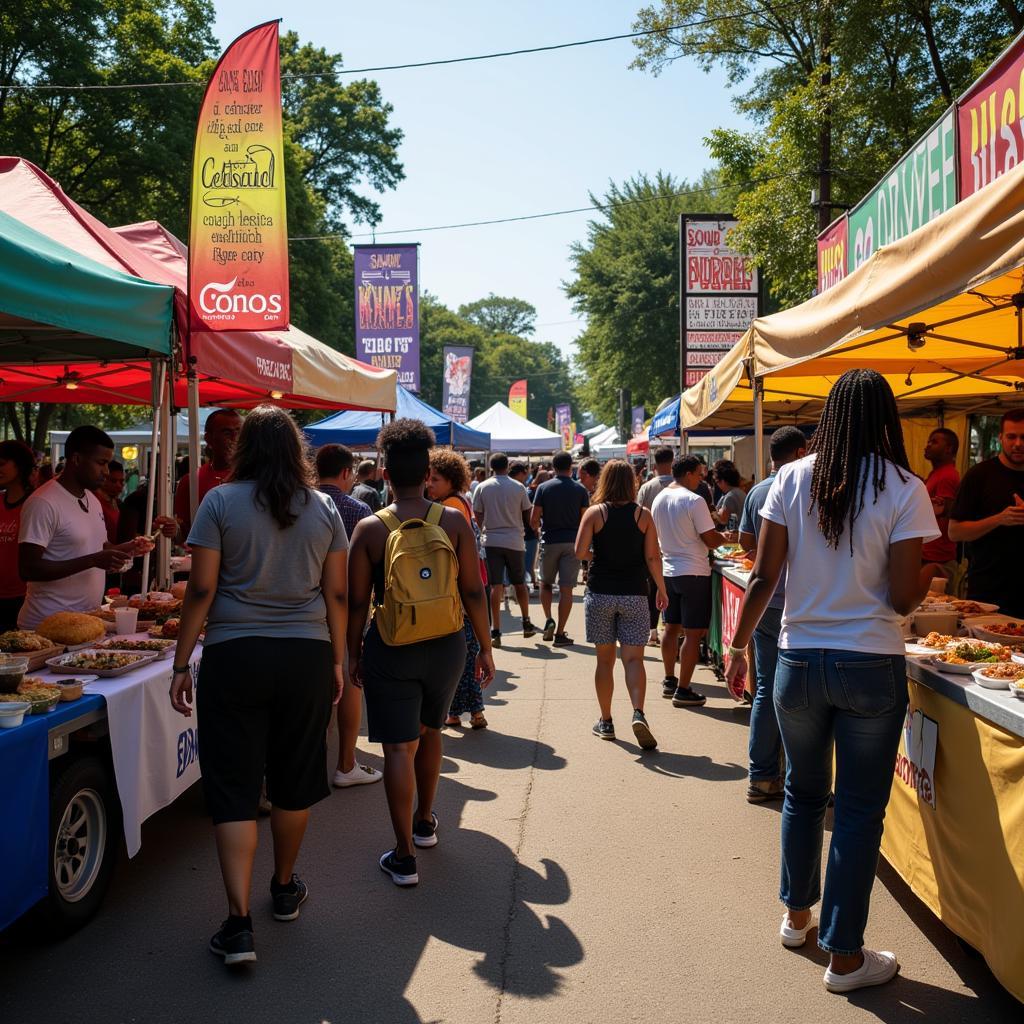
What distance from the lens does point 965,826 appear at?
349 cm

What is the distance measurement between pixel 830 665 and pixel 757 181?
58.3 ft

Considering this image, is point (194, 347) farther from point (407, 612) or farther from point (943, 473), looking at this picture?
point (943, 473)

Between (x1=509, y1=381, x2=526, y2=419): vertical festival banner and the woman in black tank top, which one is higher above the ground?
(x1=509, y1=381, x2=526, y2=419): vertical festival banner

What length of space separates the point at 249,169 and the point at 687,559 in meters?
4.39

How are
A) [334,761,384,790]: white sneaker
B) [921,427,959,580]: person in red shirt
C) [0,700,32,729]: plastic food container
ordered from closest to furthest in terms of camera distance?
[0,700,32,729]: plastic food container < [334,761,384,790]: white sneaker < [921,427,959,580]: person in red shirt

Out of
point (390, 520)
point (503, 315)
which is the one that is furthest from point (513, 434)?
point (503, 315)

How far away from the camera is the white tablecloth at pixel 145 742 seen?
419cm

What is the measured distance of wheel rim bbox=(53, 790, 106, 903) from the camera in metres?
3.86

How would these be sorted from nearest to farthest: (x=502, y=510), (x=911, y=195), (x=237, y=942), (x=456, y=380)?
(x=237, y=942) → (x=911, y=195) → (x=502, y=510) → (x=456, y=380)

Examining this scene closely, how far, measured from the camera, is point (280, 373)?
7770 millimetres

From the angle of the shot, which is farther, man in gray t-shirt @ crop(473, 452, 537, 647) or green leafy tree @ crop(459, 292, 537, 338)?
green leafy tree @ crop(459, 292, 537, 338)

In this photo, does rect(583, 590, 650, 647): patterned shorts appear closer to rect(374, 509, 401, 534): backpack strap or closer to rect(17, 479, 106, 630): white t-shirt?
rect(374, 509, 401, 534): backpack strap

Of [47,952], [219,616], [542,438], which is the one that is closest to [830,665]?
[219,616]

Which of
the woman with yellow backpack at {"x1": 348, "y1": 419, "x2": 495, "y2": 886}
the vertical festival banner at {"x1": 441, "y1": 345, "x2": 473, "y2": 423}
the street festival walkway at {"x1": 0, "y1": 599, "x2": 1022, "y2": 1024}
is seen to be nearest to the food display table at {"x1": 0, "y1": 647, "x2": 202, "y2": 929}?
the street festival walkway at {"x1": 0, "y1": 599, "x2": 1022, "y2": 1024}
